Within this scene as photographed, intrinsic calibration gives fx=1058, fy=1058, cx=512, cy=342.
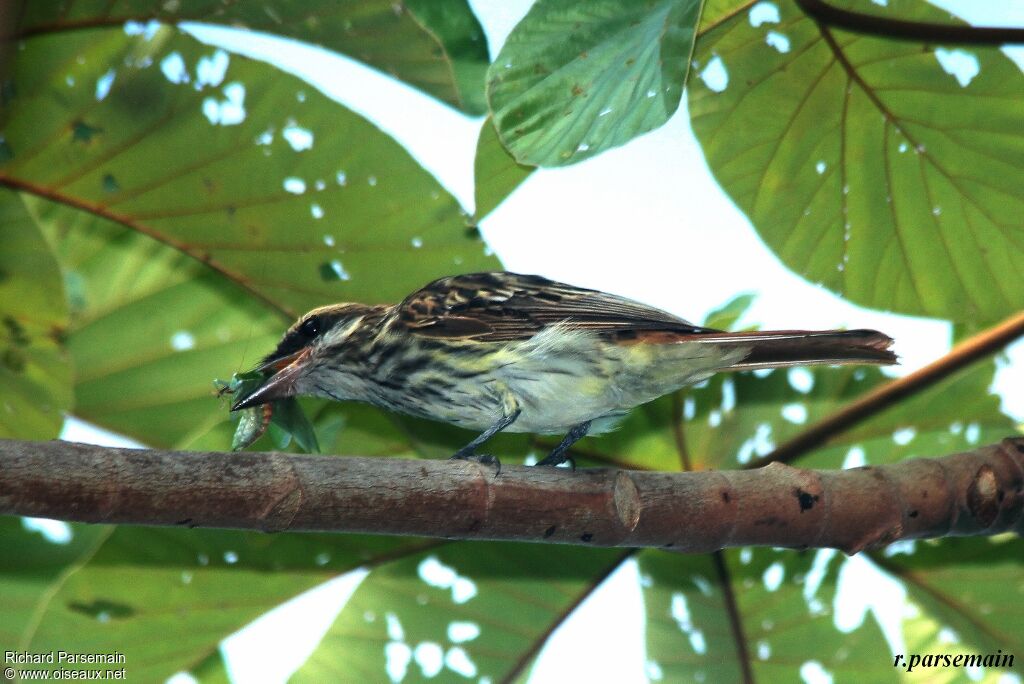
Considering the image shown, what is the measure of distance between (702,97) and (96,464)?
1.98 m

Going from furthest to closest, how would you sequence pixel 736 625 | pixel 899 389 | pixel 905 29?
pixel 736 625 → pixel 899 389 → pixel 905 29

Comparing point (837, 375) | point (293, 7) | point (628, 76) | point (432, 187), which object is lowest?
point (837, 375)

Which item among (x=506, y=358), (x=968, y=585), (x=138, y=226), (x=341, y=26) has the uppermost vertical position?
(x=341, y=26)

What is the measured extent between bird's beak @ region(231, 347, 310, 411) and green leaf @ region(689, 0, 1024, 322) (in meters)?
1.30

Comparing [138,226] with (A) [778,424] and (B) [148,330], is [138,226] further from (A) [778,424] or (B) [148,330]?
(A) [778,424]

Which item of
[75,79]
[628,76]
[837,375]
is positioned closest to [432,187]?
[628,76]

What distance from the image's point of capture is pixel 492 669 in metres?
3.11

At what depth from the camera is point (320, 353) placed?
2.80 meters

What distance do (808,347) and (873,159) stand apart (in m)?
0.92

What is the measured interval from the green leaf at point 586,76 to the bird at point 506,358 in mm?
472

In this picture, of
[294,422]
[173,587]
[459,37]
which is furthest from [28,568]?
[459,37]

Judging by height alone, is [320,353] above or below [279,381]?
above

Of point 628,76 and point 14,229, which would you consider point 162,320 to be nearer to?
point 14,229

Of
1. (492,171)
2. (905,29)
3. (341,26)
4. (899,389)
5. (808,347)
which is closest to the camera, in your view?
(808,347)
